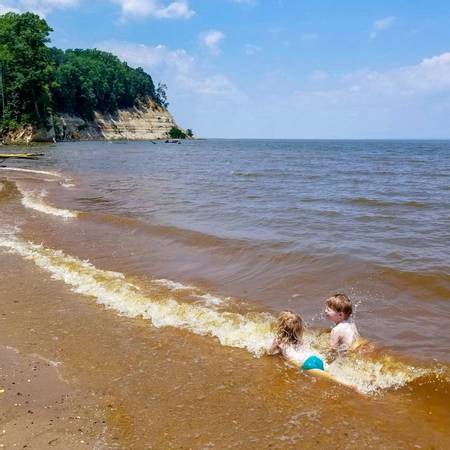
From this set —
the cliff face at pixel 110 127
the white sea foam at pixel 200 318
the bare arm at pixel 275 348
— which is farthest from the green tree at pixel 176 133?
the bare arm at pixel 275 348

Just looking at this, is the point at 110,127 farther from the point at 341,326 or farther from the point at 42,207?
the point at 341,326

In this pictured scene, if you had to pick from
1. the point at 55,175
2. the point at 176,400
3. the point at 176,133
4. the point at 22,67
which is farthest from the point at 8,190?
the point at 176,133

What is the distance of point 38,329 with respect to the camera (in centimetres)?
657

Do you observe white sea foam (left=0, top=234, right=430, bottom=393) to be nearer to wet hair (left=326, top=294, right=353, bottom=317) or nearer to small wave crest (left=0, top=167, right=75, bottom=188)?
wet hair (left=326, top=294, right=353, bottom=317)

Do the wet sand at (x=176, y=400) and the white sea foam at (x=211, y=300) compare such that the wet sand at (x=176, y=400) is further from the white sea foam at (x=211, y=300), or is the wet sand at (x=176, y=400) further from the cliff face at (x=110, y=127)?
the cliff face at (x=110, y=127)

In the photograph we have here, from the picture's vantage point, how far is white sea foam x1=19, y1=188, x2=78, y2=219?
1633 cm

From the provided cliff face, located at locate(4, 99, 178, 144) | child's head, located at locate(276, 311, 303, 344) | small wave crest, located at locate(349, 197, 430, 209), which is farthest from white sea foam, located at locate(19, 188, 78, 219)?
cliff face, located at locate(4, 99, 178, 144)

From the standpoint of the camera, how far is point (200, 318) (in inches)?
280

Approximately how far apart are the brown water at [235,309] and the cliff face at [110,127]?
2768 inches

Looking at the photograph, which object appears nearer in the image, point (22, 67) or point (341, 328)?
point (341, 328)

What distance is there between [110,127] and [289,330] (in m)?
120

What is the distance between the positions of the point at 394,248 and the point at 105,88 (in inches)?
4627

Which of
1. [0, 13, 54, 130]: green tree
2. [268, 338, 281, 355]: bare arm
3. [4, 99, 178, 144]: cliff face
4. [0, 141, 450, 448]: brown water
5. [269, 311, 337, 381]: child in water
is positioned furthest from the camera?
[4, 99, 178, 144]: cliff face

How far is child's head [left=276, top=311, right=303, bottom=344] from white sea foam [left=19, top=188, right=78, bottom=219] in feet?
37.8
